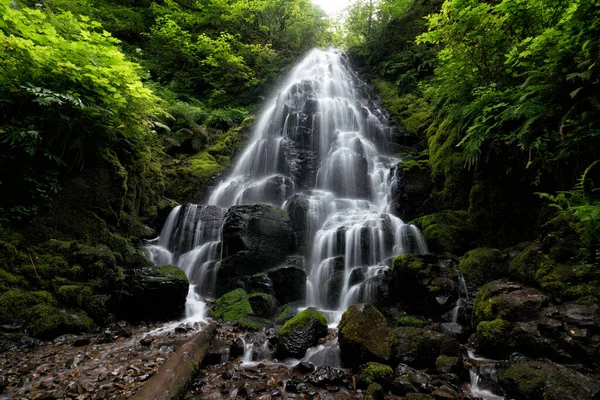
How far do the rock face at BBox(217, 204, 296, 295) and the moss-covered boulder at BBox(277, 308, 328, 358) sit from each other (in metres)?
3.57

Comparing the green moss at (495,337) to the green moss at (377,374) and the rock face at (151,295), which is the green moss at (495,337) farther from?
the rock face at (151,295)

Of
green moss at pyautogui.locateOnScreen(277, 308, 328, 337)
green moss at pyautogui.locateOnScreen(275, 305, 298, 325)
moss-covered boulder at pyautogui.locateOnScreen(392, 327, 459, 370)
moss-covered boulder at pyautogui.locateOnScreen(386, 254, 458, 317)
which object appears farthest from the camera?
green moss at pyautogui.locateOnScreen(275, 305, 298, 325)

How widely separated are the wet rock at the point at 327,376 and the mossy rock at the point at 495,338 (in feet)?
7.22

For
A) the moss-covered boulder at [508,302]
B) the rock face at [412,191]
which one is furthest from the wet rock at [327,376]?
the rock face at [412,191]

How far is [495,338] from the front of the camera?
4.25 m

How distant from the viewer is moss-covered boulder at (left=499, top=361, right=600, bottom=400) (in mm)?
2992

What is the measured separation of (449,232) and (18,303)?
9.19 meters

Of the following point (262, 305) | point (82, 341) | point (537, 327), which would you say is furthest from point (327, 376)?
point (82, 341)

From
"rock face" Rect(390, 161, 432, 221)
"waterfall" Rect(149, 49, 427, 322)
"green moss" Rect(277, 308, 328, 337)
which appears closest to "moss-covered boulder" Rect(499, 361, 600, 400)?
"green moss" Rect(277, 308, 328, 337)

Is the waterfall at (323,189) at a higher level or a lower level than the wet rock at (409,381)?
higher

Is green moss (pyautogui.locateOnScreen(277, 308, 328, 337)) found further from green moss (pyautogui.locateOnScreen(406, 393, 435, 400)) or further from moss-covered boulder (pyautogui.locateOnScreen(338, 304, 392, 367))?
green moss (pyautogui.locateOnScreen(406, 393, 435, 400))

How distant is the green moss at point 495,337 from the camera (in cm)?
416

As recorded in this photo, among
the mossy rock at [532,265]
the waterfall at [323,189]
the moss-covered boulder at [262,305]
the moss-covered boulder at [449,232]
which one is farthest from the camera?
the waterfall at [323,189]

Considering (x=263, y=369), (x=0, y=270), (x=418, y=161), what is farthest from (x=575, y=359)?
(x=0, y=270)
